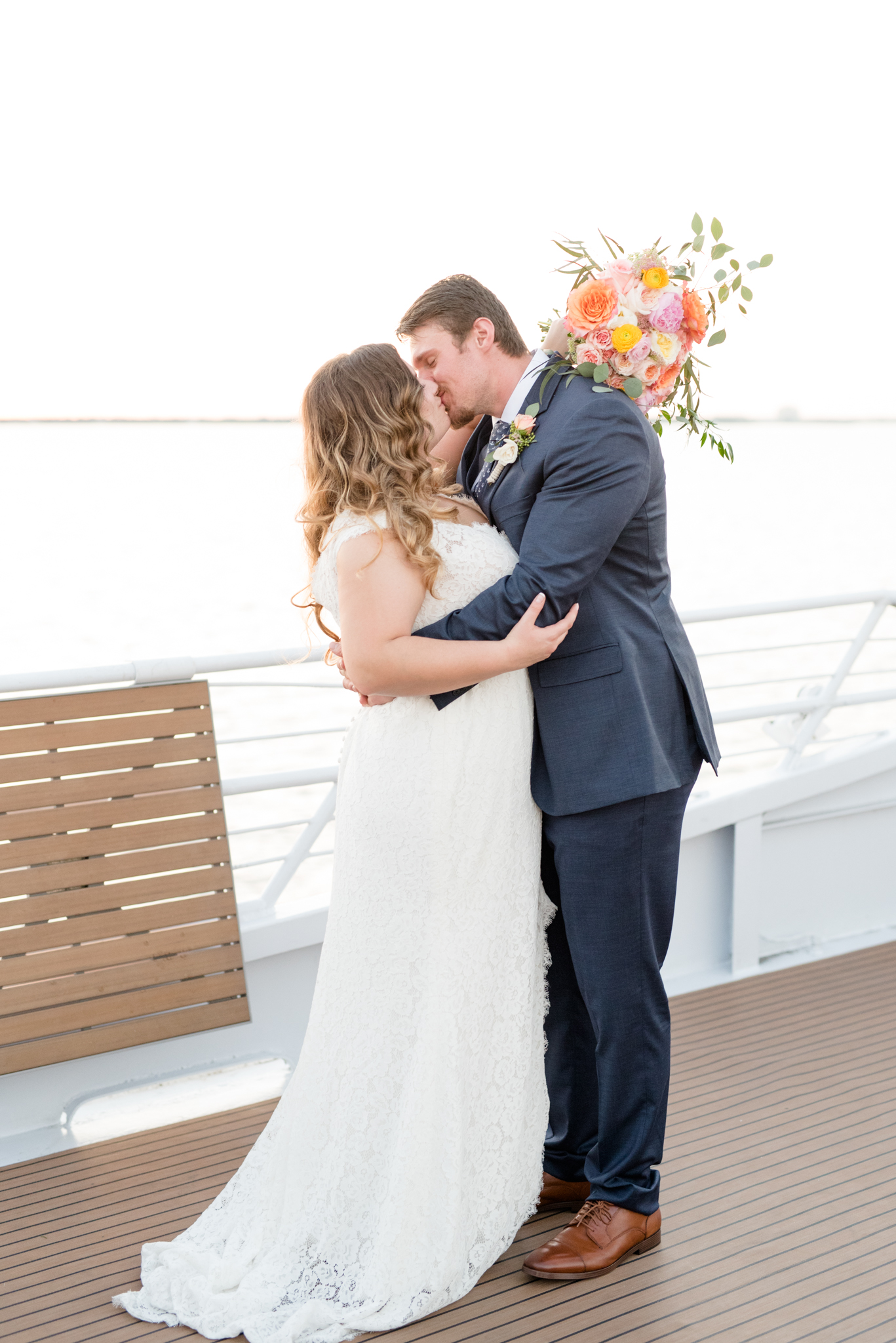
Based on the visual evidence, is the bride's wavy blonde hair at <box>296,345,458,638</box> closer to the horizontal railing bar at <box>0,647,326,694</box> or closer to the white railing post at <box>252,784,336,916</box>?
the horizontal railing bar at <box>0,647,326,694</box>

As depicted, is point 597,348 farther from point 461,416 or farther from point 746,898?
point 746,898

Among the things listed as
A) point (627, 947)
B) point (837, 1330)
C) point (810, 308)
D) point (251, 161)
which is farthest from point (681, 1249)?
point (251, 161)

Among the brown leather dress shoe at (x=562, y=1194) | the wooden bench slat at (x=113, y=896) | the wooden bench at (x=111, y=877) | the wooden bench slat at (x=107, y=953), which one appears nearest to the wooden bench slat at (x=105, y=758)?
the wooden bench at (x=111, y=877)

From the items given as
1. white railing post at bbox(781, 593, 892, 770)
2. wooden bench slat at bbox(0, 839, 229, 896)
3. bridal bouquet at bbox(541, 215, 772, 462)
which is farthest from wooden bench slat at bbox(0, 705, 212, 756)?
white railing post at bbox(781, 593, 892, 770)

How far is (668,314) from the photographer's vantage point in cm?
184

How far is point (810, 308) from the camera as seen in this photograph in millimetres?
10797

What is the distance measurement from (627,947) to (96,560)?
93.0ft

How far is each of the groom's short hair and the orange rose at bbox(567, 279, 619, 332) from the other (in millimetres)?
244

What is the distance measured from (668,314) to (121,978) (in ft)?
5.96

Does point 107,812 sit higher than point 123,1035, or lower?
higher

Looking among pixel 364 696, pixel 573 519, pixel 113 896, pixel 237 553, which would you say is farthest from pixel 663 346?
pixel 237 553

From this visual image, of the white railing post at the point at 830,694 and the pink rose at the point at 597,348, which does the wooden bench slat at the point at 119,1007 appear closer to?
the pink rose at the point at 597,348

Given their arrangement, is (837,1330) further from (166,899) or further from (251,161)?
(251,161)

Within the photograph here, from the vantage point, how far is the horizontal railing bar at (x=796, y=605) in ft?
10.6
